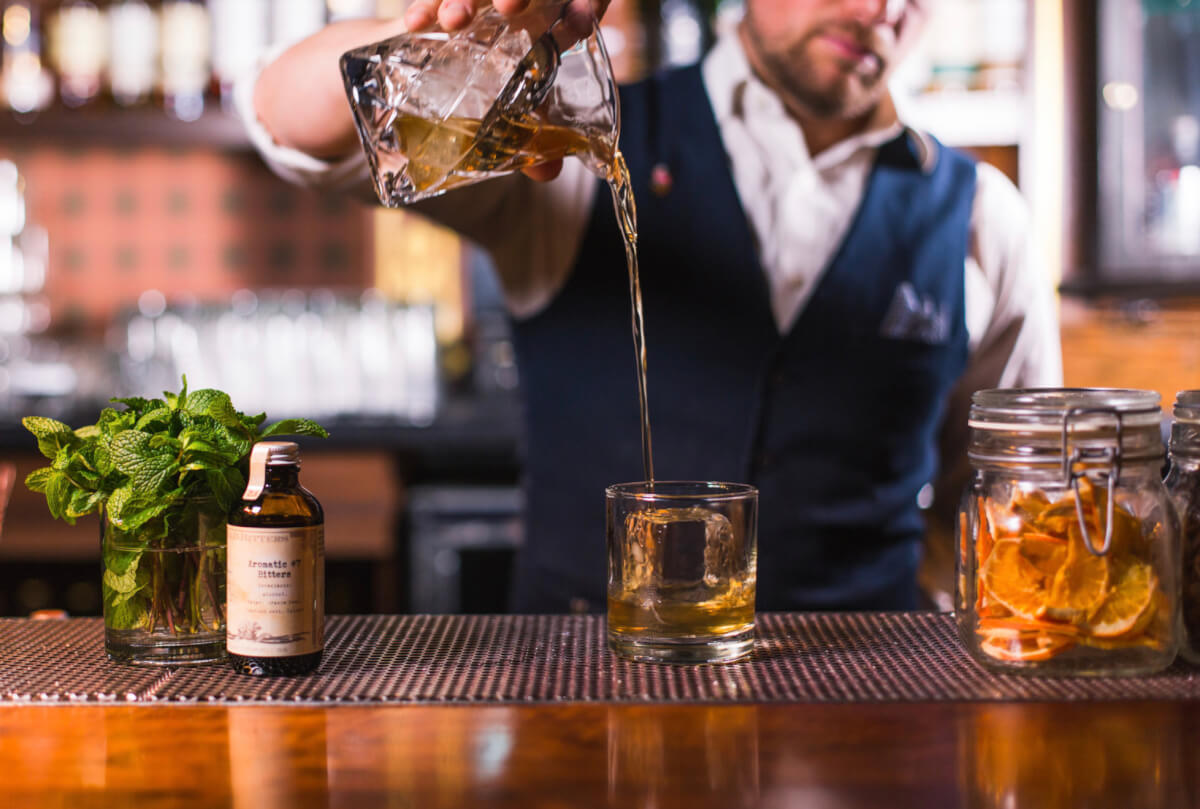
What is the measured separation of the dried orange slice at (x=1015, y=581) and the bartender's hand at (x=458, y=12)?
44 cm

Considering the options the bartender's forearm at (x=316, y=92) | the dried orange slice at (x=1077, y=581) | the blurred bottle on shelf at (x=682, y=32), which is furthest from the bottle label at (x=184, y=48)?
the dried orange slice at (x=1077, y=581)

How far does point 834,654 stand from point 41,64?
272 cm

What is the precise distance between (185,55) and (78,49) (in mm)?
253

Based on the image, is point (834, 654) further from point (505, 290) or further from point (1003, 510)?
point (505, 290)

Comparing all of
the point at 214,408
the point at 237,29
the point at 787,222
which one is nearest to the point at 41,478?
the point at 214,408

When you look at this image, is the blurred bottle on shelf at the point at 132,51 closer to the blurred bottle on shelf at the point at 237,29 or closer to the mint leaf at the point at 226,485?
the blurred bottle on shelf at the point at 237,29

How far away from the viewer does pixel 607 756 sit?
659mm

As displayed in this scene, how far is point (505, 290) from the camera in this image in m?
1.50

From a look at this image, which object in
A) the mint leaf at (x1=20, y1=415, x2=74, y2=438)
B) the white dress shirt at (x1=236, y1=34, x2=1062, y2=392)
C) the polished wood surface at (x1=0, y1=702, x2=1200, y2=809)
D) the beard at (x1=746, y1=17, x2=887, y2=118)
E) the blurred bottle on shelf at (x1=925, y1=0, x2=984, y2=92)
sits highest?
the blurred bottle on shelf at (x1=925, y1=0, x2=984, y2=92)

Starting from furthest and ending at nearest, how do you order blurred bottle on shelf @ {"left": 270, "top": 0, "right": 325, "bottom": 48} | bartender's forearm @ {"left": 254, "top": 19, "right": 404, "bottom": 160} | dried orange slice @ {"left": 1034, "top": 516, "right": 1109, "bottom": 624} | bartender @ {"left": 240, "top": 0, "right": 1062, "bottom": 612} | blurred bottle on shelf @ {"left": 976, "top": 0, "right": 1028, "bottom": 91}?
1. blurred bottle on shelf @ {"left": 270, "top": 0, "right": 325, "bottom": 48}
2. blurred bottle on shelf @ {"left": 976, "top": 0, "right": 1028, "bottom": 91}
3. bartender @ {"left": 240, "top": 0, "right": 1062, "bottom": 612}
4. bartender's forearm @ {"left": 254, "top": 19, "right": 404, "bottom": 160}
5. dried orange slice @ {"left": 1034, "top": 516, "right": 1109, "bottom": 624}

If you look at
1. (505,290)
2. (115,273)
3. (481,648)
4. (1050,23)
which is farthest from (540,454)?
(115,273)

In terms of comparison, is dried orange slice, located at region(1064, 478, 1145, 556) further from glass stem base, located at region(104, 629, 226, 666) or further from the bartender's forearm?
the bartender's forearm

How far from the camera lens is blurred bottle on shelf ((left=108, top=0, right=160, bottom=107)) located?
290cm

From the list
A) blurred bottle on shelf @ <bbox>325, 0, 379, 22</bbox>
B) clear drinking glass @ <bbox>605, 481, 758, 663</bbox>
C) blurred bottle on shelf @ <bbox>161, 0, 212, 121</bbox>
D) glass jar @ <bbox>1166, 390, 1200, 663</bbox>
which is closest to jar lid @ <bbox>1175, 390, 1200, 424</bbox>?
glass jar @ <bbox>1166, 390, 1200, 663</bbox>
